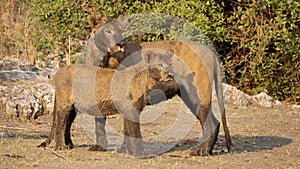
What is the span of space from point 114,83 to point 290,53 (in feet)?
23.6

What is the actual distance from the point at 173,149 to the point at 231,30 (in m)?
6.18

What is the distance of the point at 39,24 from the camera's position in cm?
1464

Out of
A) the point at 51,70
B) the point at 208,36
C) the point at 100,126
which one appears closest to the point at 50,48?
the point at 51,70

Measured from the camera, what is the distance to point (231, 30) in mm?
14273

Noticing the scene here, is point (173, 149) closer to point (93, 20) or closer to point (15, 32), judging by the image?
point (93, 20)

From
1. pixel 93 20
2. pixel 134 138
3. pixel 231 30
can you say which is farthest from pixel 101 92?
pixel 231 30

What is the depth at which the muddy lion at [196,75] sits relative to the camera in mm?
8219

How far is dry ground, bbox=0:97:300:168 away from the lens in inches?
285

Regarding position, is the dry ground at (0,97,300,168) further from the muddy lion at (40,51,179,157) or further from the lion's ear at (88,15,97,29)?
the lion's ear at (88,15,97,29)

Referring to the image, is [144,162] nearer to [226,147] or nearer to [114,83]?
[114,83]

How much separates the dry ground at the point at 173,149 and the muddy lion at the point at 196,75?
0.32m

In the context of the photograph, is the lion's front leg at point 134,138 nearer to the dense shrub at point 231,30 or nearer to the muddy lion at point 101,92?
the muddy lion at point 101,92

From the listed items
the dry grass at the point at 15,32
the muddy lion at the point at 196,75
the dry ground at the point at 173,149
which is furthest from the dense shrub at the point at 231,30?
the muddy lion at the point at 196,75

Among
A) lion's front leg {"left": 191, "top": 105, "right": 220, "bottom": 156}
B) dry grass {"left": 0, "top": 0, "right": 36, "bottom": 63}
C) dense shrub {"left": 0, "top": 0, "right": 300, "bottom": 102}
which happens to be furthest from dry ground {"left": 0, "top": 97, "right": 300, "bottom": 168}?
dry grass {"left": 0, "top": 0, "right": 36, "bottom": 63}
